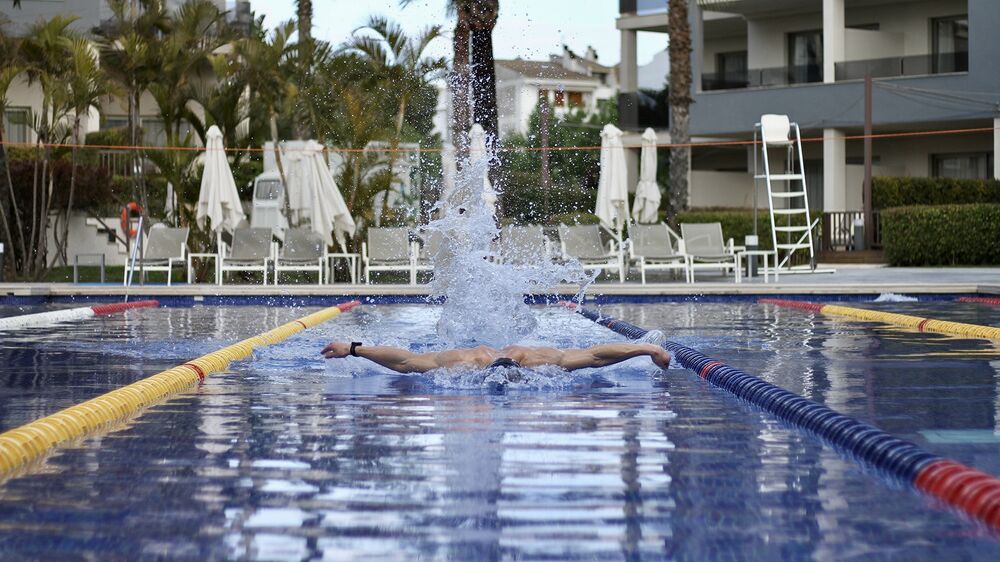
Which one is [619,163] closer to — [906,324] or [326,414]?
[906,324]

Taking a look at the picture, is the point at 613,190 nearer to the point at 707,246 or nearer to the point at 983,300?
the point at 707,246

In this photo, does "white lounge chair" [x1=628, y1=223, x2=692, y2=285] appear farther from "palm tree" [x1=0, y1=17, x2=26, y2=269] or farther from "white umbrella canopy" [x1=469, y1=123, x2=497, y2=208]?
"palm tree" [x1=0, y1=17, x2=26, y2=269]

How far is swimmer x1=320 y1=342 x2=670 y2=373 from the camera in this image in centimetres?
741

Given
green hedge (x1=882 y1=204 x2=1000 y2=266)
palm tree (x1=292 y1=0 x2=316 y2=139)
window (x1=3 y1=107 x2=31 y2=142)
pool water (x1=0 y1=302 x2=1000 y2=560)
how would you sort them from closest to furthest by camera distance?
pool water (x1=0 y1=302 x2=1000 y2=560) → green hedge (x1=882 y1=204 x2=1000 y2=266) → palm tree (x1=292 y1=0 x2=316 y2=139) → window (x1=3 y1=107 x2=31 y2=142)

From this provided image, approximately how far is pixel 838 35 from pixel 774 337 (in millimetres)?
19768

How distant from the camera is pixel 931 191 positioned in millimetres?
25625

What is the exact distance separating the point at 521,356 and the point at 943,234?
16.8m

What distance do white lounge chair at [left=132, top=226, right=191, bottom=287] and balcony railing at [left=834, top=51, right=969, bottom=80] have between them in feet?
53.5

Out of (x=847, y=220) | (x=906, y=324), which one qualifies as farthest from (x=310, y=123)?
(x=906, y=324)

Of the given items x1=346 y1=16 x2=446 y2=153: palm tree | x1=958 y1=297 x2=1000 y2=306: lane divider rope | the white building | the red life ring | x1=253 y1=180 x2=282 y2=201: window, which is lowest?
x1=958 y1=297 x2=1000 y2=306: lane divider rope

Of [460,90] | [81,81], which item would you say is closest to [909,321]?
[460,90]

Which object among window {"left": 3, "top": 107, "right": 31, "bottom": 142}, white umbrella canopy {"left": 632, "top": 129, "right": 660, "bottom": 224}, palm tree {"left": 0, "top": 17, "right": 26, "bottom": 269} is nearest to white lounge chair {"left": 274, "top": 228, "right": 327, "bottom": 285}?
palm tree {"left": 0, "top": 17, "right": 26, "bottom": 269}

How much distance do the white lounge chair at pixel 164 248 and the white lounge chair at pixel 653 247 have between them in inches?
267

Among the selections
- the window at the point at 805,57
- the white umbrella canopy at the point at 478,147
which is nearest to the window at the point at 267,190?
the white umbrella canopy at the point at 478,147
